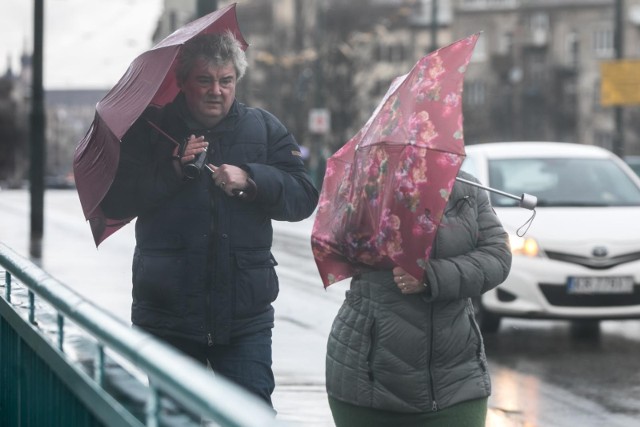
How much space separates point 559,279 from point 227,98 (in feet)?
21.9

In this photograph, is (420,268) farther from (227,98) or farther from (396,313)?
(227,98)

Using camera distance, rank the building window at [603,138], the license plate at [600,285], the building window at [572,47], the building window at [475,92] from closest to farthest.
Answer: the license plate at [600,285]
the building window at [603,138]
the building window at [572,47]
the building window at [475,92]

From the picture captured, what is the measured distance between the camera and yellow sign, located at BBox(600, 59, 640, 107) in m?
25.6

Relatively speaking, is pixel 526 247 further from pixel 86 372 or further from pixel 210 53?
pixel 86 372

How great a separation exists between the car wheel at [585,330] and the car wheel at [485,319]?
0.62m

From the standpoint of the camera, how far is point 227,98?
4609mm

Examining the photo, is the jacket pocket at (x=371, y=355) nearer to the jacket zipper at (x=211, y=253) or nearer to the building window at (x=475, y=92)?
the jacket zipper at (x=211, y=253)

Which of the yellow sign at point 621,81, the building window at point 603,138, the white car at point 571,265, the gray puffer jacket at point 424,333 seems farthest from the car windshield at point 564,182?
the building window at point 603,138

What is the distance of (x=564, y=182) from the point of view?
479 inches

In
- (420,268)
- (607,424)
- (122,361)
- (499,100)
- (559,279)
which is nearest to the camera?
(122,361)

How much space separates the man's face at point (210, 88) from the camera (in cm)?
459

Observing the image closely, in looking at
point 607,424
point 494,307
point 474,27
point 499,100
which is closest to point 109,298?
point 494,307

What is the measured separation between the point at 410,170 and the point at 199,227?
2.41 ft

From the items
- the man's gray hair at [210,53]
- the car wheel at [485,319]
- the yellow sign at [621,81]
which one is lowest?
→ the car wheel at [485,319]
